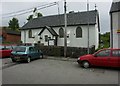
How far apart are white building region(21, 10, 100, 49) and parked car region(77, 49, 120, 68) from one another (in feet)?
47.8

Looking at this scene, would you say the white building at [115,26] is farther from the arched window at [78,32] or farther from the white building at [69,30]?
the arched window at [78,32]

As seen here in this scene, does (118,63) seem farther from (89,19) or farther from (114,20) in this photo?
(89,19)

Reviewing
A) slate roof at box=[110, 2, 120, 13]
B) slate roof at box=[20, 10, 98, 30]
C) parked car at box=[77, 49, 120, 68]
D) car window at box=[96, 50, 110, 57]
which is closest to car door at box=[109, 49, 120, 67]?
parked car at box=[77, 49, 120, 68]

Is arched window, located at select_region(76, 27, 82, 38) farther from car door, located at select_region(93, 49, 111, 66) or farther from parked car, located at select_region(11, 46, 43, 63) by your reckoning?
car door, located at select_region(93, 49, 111, 66)

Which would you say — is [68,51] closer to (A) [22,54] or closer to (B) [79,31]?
(A) [22,54]

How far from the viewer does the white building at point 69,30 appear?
1078 inches

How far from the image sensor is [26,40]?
35750mm

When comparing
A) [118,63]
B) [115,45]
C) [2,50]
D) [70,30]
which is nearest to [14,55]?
[2,50]

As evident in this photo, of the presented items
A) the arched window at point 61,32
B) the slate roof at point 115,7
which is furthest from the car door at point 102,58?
the arched window at point 61,32

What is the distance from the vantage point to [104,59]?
38.8 feet

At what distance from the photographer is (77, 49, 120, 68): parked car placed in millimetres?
11547

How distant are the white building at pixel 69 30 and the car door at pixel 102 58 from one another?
14.7 metres

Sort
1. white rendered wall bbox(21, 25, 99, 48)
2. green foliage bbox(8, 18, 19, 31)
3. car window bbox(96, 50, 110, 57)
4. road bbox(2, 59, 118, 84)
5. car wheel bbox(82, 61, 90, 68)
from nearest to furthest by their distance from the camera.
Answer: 1. road bbox(2, 59, 118, 84)
2. car window bbox(96, 50, 110, 57)
3. car wheel bbox(82, 61, 90, 68)
4. white rendered wall bbox(21, 25, 99, 48)
5. green foliage bbox(8, 18, 19, 31)

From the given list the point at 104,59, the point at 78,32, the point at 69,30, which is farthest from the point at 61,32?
the point at 104,59
